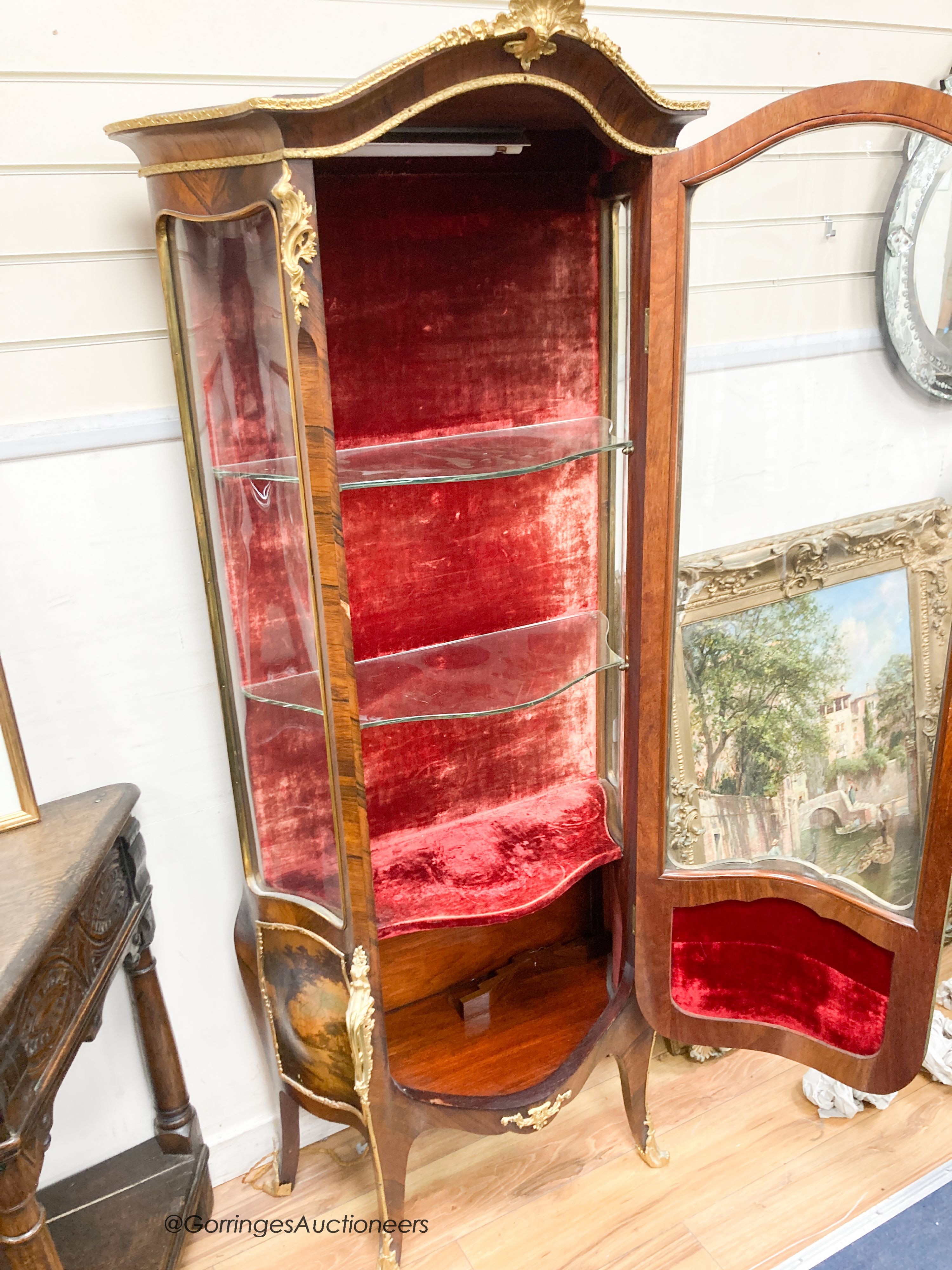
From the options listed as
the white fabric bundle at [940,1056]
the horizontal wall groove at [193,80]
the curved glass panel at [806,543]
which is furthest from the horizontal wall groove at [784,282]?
the white fabric bundle at [940,1056]

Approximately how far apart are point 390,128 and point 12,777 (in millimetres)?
1144

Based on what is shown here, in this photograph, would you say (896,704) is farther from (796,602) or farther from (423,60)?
(423,60)

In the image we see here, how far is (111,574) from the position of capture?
1642 mm

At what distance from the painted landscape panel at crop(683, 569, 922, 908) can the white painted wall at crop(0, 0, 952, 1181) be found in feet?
3.10

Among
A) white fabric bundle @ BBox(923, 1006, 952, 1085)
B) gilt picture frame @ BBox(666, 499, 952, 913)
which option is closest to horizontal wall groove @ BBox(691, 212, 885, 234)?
gilt picture frame @ BBox(666, 499, 952, 913)

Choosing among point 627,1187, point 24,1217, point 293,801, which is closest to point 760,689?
point 293,801

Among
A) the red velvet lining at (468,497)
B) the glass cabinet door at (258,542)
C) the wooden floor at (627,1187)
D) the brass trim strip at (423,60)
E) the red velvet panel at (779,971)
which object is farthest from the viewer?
the wooden floor at (627,1187)

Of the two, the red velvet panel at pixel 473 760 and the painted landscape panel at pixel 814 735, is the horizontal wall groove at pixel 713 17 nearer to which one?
the painted landscape panel at pixel 814 735

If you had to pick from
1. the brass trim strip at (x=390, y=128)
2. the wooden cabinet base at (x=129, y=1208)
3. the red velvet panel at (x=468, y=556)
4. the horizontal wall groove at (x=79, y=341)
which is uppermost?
the brass trim strip at (x=390, y=128)

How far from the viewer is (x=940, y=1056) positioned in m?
2.19

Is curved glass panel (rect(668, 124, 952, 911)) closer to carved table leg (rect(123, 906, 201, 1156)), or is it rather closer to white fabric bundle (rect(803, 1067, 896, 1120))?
white fabric bundle (rect(803, 1067, 896, 1120))

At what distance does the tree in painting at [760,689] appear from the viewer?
1.69 meters

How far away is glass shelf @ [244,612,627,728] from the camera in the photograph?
1578mm

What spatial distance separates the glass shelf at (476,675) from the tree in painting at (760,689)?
173 millimetres
